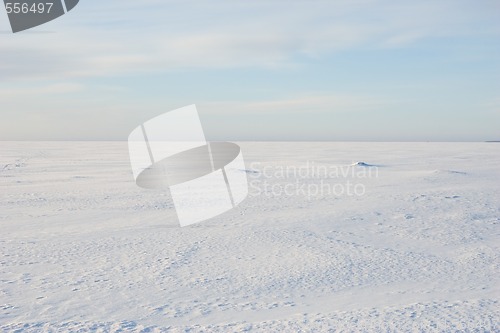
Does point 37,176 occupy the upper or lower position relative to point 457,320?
upper

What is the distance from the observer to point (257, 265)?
5730 millimetres

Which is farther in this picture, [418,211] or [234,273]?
[418,211]

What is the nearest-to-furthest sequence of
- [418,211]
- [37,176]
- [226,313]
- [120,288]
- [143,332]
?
[143,332] < [226,313] < [120,288] < [418,211] < [37,176]

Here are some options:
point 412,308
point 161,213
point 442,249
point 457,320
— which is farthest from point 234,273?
point 161,213

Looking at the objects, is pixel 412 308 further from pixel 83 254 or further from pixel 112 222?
pixel 112 222

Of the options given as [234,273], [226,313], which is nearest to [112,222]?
[234,273]

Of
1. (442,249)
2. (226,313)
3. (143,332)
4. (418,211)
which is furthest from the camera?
(418,211)

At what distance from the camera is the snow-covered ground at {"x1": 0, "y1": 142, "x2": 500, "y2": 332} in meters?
4.14

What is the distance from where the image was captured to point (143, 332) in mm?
3865

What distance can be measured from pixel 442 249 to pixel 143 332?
4.58 meters

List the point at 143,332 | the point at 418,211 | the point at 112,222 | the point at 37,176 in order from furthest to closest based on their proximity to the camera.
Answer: the point at 37,176
the point at 418,211
the point at 112,222
the point at 143,332

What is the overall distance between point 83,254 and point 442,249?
5078 millimetres

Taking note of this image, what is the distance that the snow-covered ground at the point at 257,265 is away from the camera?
13.6 ft

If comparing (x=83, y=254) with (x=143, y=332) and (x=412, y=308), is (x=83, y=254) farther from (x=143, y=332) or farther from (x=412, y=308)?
(x=412, y=308)
